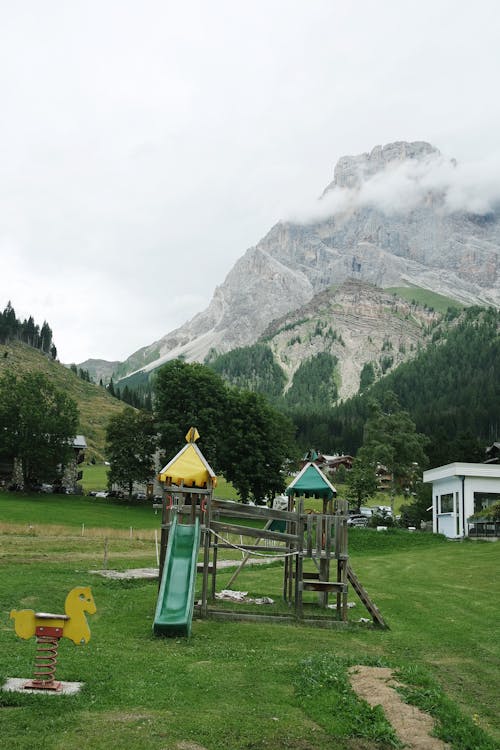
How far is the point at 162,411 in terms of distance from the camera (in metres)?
74.3

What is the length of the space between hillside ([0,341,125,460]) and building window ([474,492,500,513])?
91.6 meters

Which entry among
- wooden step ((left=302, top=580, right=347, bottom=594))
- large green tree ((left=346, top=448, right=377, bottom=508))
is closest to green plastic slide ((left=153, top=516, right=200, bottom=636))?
wooden step ((left=302, top=580, right=347, bottom=594))

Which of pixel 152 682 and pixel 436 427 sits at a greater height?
pixel 436 427

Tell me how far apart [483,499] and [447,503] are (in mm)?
4578

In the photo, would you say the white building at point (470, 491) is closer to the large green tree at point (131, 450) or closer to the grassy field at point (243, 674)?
the grassy field at point (243, 674)

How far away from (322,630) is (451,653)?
396cm

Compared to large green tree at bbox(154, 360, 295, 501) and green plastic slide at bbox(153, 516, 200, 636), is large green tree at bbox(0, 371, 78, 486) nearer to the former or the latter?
large green tree at bbox(154, 360, 295, 501)

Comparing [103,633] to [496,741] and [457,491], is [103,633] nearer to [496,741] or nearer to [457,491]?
[496,741]

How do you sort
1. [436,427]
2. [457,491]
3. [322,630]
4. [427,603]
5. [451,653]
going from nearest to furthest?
1. [451,653]
2. [322,630]
3. [427,603]
4. [457,491]
5. [436,427]

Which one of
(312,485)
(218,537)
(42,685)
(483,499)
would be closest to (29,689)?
(42,685)

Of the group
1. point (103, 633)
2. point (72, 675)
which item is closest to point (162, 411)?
point (103, 633)

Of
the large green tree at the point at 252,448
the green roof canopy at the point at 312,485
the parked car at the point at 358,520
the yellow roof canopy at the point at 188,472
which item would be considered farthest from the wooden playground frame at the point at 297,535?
the parked car at the point at 358,520

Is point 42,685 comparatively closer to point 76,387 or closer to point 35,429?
point 35,429

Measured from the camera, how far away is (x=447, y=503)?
6066 centimetres
